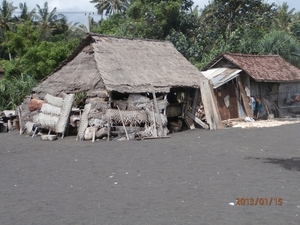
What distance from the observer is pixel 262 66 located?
21.8m

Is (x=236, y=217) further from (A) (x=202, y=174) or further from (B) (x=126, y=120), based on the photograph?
(B) (x=126, y=120)

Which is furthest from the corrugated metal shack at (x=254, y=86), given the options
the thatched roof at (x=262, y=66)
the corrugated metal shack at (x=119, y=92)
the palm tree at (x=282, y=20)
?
the palm tree at (x=282, y=20)

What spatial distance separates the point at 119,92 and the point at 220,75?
6.49 metres

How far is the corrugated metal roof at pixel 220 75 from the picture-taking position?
63.0 feet

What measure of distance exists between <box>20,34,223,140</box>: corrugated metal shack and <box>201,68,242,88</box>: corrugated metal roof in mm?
1123

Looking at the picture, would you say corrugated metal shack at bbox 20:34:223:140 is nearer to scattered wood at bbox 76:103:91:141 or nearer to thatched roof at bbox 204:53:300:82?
scattered wood at bbox 76:103:91:141

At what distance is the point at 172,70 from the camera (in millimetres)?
18219

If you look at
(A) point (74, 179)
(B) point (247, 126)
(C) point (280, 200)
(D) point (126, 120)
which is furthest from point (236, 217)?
(B) point (247, 126)

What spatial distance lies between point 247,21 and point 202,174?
21.6 meters

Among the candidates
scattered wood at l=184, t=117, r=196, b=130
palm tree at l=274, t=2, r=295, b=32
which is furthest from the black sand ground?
palm tree at l=274, t=2, r=295, b=32

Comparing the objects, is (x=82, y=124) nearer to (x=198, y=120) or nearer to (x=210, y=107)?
(x=198, y=120)

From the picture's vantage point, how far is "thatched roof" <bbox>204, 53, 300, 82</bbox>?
20.5m

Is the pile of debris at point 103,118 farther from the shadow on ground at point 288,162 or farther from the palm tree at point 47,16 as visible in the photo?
the palm tree at point 47,16
